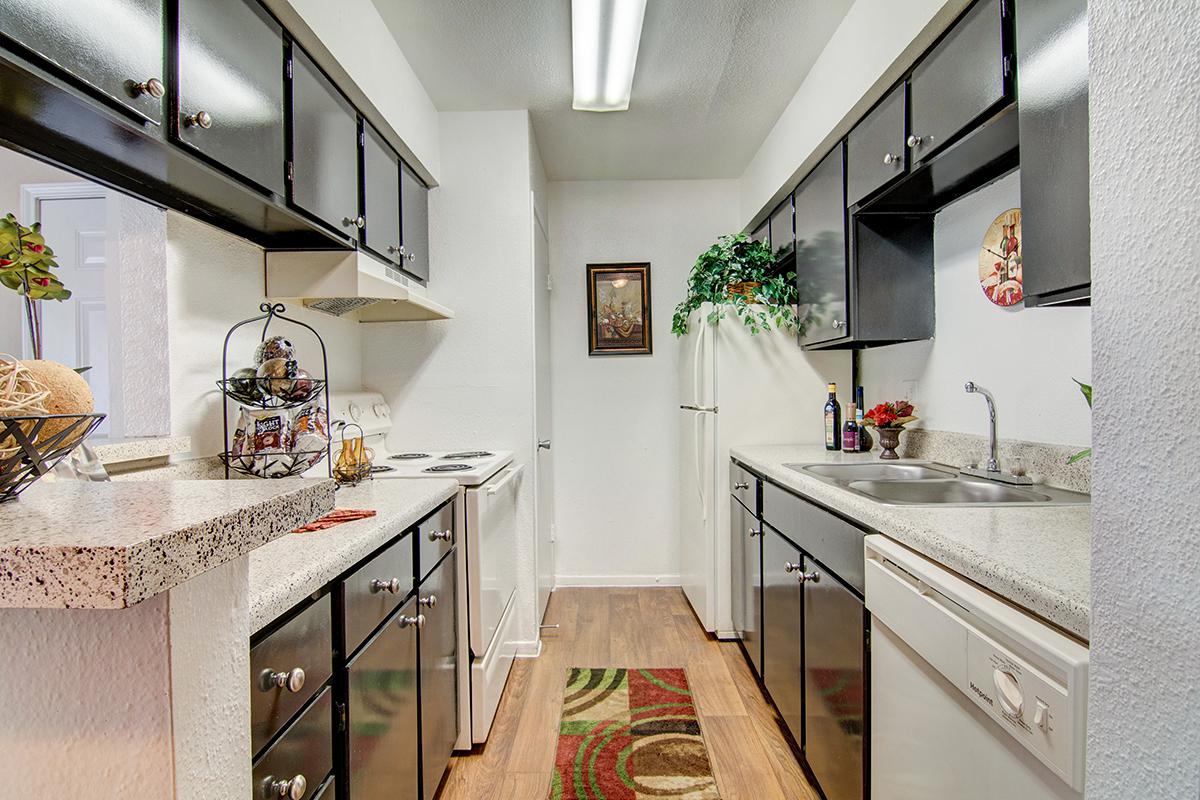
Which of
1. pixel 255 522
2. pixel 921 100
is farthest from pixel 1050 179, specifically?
pixel 255 522

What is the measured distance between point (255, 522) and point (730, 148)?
3.19 meters

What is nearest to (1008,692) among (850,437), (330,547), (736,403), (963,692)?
(963,692)

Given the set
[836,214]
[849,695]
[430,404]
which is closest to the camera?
[849,695]

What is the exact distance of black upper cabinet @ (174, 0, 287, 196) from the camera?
118 cm

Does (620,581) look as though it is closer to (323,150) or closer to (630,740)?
(630,740)

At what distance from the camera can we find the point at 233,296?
172 centimetres

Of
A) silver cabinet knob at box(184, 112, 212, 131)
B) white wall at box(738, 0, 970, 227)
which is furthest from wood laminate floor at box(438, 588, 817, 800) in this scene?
white wall at box(738, 0, 970, 227)

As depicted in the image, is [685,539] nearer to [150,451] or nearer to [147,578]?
[150,451]

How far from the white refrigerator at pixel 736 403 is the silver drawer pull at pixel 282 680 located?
219 centimetres

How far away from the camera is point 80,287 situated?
1.28 metres

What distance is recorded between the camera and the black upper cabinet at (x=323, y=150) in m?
1.61

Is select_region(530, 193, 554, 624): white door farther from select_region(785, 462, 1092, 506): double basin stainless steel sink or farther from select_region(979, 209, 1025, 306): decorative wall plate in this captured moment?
select_region(979, 209, 1025, 306): decorative wall plate

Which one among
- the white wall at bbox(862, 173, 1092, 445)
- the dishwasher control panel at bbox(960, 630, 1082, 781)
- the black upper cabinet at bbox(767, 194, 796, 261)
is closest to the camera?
the dishwasher control panel at bbox(960, 630, 1082, 781)

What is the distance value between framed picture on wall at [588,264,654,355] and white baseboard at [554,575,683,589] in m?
1.34
